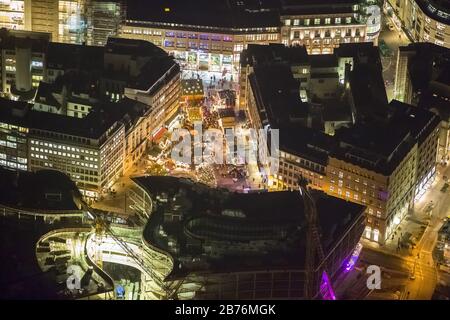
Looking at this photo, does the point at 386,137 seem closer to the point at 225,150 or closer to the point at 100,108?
the point at 225,150

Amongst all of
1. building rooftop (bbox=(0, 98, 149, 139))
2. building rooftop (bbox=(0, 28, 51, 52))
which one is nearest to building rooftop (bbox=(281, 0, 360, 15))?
building rooftop (bbox=(0, 28, 51, 52))

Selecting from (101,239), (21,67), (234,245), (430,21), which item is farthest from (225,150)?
(430,21)

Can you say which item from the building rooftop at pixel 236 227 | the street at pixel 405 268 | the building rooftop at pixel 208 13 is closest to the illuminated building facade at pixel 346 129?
the street at pixel 405 268

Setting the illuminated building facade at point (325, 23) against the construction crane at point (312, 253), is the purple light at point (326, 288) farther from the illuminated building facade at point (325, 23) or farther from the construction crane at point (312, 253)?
the illuminated building facade at point (325, 23)
